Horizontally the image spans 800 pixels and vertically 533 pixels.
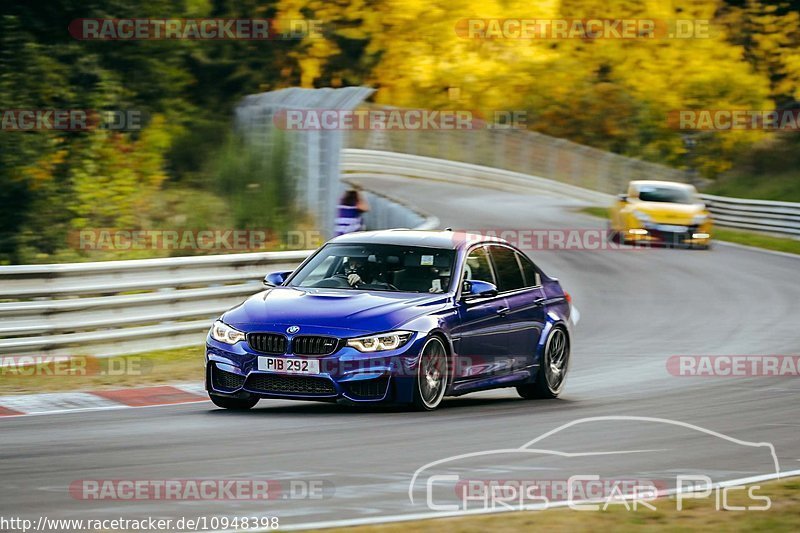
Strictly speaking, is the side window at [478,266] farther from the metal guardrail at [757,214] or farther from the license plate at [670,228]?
the metal guardrail at [757,214]

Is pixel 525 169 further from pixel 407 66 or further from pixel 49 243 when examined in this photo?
pixel 49 243

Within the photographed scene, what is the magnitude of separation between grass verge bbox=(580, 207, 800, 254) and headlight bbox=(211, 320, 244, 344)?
24.4 meters

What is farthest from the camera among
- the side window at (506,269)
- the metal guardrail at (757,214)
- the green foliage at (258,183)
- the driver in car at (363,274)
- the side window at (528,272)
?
the metal guardrail at (757,214)

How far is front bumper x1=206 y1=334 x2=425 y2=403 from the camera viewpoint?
1088 cm

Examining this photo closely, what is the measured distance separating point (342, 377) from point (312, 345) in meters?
0.32

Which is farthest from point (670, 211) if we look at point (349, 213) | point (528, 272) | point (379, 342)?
point (379, 342)

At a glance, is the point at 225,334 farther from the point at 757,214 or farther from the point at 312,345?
the point at 757,214

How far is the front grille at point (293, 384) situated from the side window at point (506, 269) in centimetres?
244

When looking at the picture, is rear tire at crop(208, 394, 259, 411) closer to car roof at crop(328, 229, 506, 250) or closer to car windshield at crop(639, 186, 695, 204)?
car roof at crop(328, 229, 506, 250)

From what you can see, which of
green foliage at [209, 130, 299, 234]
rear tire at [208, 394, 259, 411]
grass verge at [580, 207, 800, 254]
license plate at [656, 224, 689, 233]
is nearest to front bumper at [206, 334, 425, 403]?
rear tire at [208, 394, 259, 411]

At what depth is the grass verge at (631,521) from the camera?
6844mm

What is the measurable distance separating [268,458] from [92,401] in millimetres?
3800

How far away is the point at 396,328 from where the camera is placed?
434 inches

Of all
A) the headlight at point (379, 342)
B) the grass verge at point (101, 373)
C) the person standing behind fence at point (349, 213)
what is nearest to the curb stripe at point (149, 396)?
the grass verge at point (101, 373)
